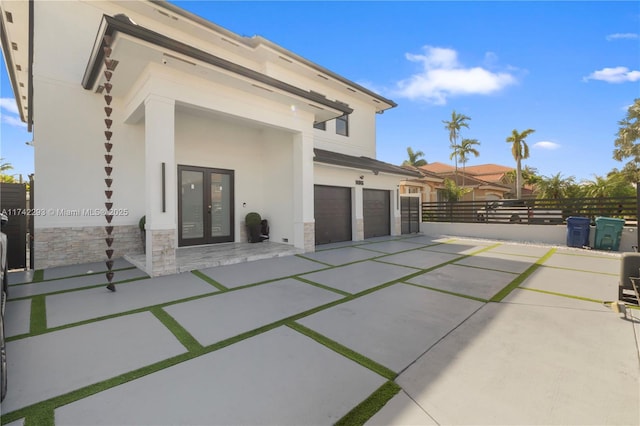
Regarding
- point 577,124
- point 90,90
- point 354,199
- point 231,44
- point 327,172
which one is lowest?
point 354,199

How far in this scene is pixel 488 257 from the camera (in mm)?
7367

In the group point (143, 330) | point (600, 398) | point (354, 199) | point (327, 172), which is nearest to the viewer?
point (600, 398)

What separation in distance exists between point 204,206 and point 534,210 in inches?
515

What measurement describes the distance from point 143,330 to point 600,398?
4.29 m

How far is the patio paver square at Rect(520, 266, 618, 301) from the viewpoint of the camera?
4.29 meters

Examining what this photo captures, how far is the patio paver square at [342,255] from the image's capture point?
695 cm

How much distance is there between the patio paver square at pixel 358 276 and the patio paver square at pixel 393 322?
52 centimetres

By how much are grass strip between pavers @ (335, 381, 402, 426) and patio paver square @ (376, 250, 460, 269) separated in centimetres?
456

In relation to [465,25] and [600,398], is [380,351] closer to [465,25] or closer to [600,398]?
[600,398]

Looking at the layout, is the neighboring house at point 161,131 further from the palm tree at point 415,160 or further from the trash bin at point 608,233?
the palm tree at point 415,160

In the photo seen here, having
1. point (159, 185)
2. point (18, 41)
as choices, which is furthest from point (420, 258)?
point (18, 41)

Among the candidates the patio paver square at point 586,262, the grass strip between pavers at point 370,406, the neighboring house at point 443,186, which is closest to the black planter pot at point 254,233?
the grass strip between pavers at point 370,406

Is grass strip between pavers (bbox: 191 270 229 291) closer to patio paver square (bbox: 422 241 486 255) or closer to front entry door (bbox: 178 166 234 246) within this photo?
front entry door (bbox: 178 166 234 246)

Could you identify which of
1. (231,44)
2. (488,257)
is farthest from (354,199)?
(231,44)
